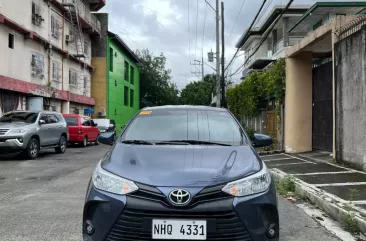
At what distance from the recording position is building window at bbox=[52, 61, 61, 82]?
969 inches

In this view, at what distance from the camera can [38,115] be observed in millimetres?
13891

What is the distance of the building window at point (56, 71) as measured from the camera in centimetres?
2462

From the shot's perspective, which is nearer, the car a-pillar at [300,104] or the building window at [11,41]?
the car a-pillar at [300,104]

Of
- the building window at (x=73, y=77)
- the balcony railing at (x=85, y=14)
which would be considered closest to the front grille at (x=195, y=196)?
the balcony railing at (x=85, y=14)

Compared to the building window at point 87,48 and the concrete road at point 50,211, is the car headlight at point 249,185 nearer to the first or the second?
the concrete road at point 50,211

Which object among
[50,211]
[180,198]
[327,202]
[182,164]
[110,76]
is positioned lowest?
[50,211]

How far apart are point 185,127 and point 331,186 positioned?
12.9ft

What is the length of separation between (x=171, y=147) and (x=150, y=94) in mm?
52417

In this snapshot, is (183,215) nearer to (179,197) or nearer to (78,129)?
(179,197)

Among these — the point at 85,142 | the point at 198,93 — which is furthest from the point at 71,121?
the point at 198,93

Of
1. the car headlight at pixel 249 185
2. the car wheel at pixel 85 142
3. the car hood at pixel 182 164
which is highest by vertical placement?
the car hood at pixel 182 164

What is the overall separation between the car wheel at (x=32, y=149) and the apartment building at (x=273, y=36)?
1721cm

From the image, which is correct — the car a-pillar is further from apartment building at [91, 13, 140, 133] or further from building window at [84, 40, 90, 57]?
apartment building at [91, 13, 140, 133]

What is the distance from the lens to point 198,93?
73.6 m
